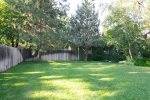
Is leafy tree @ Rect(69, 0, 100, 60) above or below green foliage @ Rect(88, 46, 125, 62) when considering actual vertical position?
above

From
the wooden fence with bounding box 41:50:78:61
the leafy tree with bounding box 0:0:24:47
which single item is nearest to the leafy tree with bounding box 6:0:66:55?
the leafy tree with bounding box 0:0:24:47

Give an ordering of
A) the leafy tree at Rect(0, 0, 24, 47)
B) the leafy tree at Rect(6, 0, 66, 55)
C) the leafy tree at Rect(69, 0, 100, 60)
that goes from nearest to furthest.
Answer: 1. the leafy tree at Rect(6, 0, 66, 55)
2. the leafy tree at Rect(0, 0, 24, 47)
3. the leafy tree at Rect(69, 0, 100, 60)

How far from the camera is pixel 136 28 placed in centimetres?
3497

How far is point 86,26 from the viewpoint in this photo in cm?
4072

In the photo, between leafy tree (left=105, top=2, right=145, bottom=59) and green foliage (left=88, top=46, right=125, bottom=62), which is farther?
green foliage (left=88, top=46, right=125, bottom=62)

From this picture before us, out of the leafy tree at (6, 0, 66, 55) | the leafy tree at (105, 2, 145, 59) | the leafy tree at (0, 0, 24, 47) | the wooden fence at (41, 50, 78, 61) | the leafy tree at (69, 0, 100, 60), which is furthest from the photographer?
the leafy tree at (69, 0, 100, 60)

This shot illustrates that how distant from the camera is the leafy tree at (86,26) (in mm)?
40344

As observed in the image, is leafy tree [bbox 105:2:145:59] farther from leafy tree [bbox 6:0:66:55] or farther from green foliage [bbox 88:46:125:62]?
leafy tree [bbox 6:0:66:55]

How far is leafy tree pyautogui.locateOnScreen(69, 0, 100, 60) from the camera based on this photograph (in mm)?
40344

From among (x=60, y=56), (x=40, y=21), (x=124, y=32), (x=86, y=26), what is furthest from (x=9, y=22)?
(x=124, y=32)

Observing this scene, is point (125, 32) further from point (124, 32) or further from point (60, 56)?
point (60, 56)

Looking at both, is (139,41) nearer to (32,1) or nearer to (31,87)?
(32,1)

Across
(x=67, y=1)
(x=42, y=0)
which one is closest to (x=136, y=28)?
(x=67, y=1)

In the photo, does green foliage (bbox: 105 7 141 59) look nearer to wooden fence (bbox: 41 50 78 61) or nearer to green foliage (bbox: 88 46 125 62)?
green foliage (bbox: 88 46 125 62)
